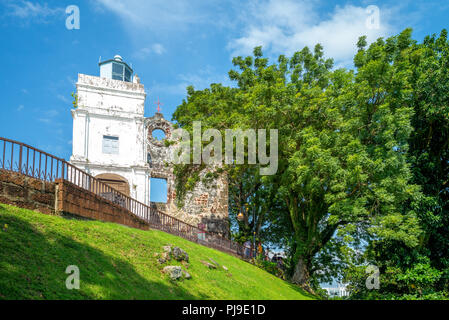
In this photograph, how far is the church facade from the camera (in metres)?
22.8

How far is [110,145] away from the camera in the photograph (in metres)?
23.5

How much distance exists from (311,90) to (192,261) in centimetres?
900

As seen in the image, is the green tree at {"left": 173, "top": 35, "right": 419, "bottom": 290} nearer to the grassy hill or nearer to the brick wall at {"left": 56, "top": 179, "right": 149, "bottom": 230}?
the grassy hill

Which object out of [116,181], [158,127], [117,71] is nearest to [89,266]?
[116,181]

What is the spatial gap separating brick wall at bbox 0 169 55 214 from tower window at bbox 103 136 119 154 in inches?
525

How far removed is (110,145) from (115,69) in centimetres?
595

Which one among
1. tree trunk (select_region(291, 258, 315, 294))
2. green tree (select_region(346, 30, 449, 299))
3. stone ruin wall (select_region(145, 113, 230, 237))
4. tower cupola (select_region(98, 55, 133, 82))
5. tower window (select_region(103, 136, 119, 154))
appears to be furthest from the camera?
tower cupola (select_region(98, 55, 133, 82))

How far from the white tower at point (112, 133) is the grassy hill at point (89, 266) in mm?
11573

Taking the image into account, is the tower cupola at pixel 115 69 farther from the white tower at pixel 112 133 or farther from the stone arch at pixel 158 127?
the stone arch at pixel 158 127

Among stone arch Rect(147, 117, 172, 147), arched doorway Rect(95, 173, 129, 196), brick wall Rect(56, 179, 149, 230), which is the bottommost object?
brick wall Rect(56, 179, 149, 230)

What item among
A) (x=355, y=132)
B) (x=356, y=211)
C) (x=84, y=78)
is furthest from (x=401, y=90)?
(x=84, y=78)

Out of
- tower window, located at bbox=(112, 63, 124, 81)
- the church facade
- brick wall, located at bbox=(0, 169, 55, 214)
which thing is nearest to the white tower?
the church facade

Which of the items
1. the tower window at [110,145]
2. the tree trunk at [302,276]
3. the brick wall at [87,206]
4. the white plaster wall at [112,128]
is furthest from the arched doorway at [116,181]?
the tree trunk at [302,276]

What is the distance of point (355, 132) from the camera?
14406 mm
